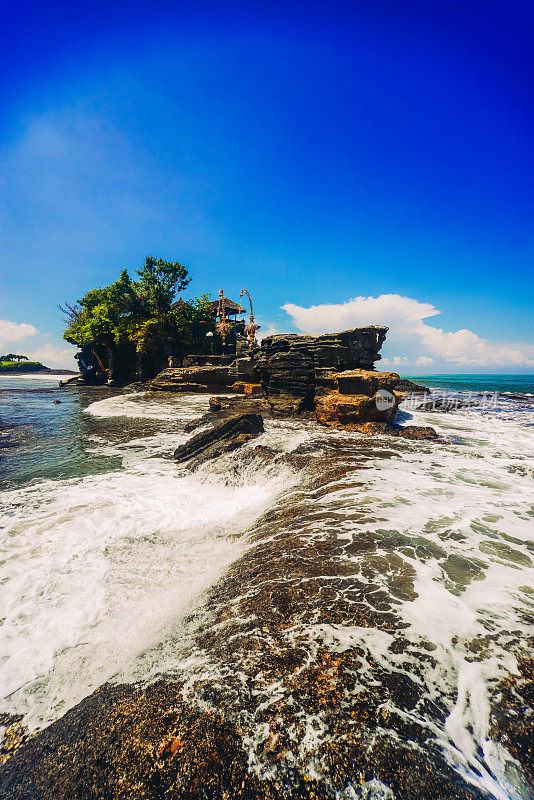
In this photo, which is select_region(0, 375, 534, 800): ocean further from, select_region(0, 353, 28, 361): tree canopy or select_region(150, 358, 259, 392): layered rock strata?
select_region(0, 353, 28, 361): tree canopy

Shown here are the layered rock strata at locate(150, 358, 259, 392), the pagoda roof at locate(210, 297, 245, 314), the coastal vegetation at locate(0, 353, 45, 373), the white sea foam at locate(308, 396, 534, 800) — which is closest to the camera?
the white sea foam at locate(308, 396, 534, 800)

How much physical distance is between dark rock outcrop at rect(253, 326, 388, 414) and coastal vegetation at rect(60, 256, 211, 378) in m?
25.4

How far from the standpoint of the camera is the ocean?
174 centimetres

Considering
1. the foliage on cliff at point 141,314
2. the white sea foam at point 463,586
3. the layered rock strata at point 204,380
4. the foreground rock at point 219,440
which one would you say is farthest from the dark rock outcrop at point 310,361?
the foliage on cliff at point 141,314

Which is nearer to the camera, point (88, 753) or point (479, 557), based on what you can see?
point (88, 753)

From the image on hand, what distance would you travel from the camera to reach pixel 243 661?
7.20 feet

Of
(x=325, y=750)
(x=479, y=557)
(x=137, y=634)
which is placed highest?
(x=325, y=750)

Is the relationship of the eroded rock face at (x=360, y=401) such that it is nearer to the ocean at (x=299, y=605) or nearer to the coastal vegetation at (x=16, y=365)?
the ocean at (x=299, y=605)

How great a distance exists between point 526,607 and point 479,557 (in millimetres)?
840

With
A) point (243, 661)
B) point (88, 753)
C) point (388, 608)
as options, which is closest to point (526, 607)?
point (388, 608)

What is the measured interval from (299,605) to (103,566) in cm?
285

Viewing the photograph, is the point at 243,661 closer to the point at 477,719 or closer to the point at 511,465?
the point at 477,719

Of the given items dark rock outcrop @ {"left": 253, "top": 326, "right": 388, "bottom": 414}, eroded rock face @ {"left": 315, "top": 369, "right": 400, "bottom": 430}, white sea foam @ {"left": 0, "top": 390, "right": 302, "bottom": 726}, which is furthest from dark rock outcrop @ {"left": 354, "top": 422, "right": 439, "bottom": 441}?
white sea foam @ {"left": 0, "top": 390, "right": 302, "bottom": 726}

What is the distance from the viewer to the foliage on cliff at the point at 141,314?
35875mm
